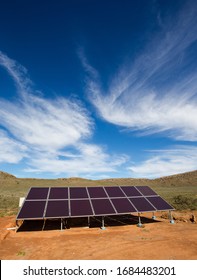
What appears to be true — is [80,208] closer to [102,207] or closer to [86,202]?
[86,202]

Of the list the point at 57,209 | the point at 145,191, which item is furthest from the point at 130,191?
the point at 57,209

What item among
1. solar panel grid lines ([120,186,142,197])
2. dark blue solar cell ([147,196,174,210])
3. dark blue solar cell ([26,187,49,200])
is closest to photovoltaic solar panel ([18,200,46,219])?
dark blue solar cell ([26,187,49,200])

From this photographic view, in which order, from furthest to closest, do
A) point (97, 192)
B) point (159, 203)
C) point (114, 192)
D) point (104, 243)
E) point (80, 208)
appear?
point (114, 192), point (97, 192), point (159, 203), point (80, 208), point (104, 243)

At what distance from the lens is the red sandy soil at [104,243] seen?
9.51 meters

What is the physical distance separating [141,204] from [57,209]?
653 centimetres

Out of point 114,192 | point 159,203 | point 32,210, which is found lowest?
point 32,210

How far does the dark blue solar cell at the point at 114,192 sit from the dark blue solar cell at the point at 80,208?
2520 millimetres

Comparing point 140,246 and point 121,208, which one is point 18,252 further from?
point 121,208

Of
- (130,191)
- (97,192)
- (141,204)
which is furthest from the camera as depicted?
(130,191)

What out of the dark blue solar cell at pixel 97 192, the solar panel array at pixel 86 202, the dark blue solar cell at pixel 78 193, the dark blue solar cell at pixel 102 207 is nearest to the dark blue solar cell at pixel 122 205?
the solar panel array at pixel 86 202

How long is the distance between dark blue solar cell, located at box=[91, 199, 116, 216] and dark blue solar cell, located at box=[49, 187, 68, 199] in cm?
229

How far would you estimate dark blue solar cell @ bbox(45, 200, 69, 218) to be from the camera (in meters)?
13.8

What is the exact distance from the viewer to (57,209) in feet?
47.5

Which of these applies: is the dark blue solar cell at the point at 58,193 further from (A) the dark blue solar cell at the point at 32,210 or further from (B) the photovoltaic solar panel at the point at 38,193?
(A) the dark blue solar cell at the point at 32,210
